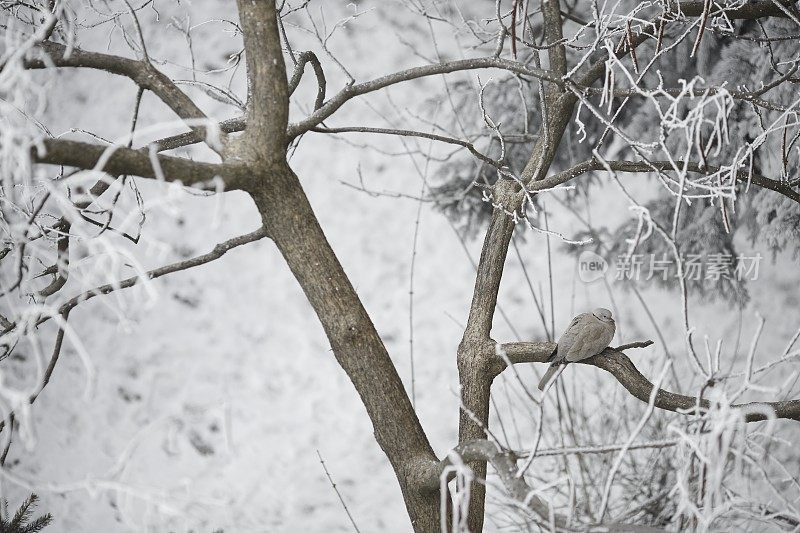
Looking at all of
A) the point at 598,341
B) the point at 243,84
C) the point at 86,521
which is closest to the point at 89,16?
the point at 243,84

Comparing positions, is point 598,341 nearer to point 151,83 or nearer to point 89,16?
point 151,83

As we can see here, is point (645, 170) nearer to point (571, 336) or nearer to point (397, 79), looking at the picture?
point (571, 336)

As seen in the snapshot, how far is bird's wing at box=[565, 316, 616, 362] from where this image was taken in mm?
1259

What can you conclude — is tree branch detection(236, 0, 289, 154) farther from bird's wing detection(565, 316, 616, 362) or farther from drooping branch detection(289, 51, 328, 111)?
bird's wing detection(565, 316, 616, 362)

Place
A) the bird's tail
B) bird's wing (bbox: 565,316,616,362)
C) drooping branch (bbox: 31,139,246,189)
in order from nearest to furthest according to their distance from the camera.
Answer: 1. drooping branch (bbox: 31,139,246,189)
2. bird's wing (bbox: 565,316,616,362)
3. the bird's tail

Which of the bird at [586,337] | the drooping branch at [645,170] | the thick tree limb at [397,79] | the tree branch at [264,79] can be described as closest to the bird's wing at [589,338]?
the bird at [586,337]

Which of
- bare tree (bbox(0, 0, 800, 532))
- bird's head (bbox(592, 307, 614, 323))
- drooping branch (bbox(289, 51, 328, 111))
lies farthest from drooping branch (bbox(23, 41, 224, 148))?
bird's head (bbox(592, 307, 614, 323))

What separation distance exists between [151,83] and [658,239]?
158 cm

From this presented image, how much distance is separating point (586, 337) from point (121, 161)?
2.66 feet

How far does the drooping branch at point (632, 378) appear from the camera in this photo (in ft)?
3.86

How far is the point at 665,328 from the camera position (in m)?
2.63

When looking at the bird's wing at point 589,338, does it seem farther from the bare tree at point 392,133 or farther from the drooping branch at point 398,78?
the drooping branch at point 398,78

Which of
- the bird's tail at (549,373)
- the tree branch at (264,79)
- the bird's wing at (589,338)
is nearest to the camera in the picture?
the tree branch at (264,79)

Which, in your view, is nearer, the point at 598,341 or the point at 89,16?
the point at 598,341
